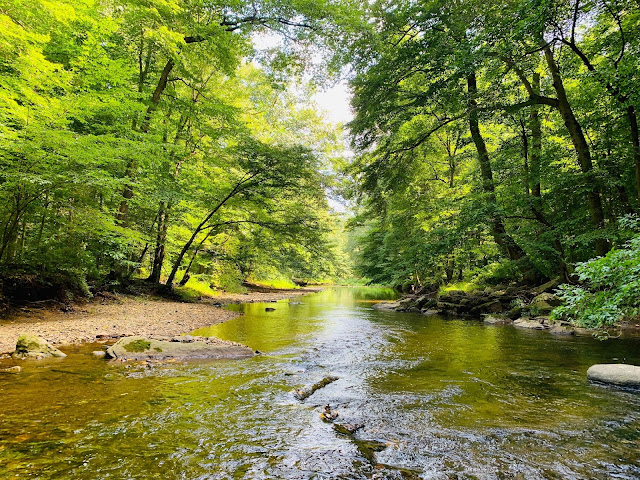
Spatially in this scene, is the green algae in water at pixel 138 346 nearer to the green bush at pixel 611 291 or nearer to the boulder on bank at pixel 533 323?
the green bush at pixel 611 291

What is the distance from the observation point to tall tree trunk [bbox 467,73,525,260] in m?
10.6

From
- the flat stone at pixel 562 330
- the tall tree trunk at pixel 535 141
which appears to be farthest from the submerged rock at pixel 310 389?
the tall tree trunk at pixel 535 141

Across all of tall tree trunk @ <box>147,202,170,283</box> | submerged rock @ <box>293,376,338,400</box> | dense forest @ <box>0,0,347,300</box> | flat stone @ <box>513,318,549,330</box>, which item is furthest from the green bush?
tall tree trunk @ <box>147,202,170,283</box>

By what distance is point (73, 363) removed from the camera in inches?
198

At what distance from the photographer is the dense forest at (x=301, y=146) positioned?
24.5 ft

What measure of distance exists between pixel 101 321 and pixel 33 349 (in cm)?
301

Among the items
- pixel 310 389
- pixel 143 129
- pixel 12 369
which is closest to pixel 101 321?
pixel 12 369

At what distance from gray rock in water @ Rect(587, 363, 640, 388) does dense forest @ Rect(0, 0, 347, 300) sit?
10219 mm

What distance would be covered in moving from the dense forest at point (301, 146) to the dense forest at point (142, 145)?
0.08m

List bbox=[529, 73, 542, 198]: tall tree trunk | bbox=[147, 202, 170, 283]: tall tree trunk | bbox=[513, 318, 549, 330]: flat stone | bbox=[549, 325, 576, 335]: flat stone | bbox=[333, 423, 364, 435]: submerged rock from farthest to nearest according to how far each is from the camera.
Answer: bbox=[147, 202, 170, 283]: tall tree trunk
bbox=[529, 73, 542, 198]: tall tree trunk
bbox=[513, 318, 549, 330]: flat stone
bbox=[549, 325, 576, 335]: flat stone
bbox=[333, 423, 364, 435]: submerged rock

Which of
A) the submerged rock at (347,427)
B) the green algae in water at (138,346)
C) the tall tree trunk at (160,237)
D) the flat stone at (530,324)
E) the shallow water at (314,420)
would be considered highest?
the tall tree trunk at (160,237)

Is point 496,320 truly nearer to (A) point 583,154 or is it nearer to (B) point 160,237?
(A) point 583,154

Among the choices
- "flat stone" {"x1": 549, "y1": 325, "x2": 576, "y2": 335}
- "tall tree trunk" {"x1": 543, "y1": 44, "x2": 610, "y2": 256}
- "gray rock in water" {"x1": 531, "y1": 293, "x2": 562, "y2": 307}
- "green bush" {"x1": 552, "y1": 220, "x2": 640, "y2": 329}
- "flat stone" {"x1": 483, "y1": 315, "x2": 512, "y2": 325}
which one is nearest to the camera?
"green bush" {"x1": 552, "y1": 220, "x2": 640, "y2": 329}

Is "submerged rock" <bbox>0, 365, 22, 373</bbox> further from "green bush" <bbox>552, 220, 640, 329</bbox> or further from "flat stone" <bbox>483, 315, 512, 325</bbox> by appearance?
"flat stone" <bbox>483, 315, 512, 325</bbox>
